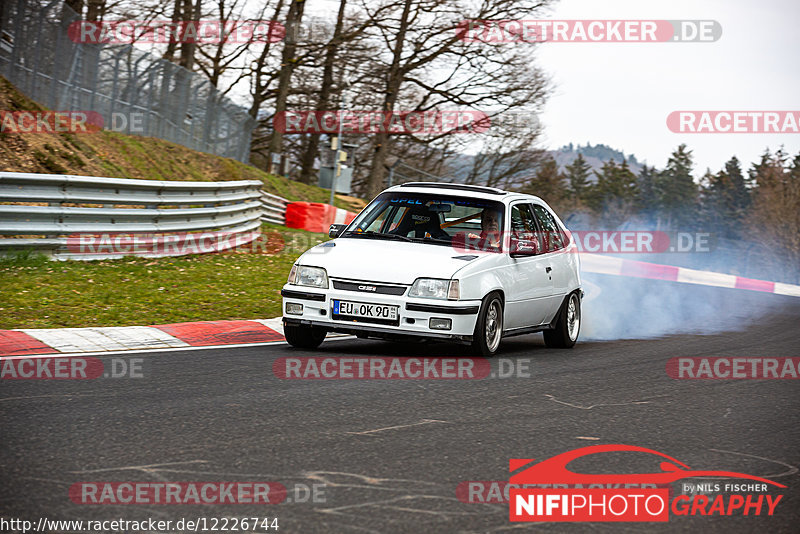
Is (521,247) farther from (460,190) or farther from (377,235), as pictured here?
(377,235)

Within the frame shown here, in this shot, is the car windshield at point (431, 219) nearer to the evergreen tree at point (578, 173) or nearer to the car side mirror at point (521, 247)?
the car side mirror at point (521, 247)

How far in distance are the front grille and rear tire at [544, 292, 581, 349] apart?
9.42 ft

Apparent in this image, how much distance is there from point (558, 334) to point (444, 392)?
3.93 m

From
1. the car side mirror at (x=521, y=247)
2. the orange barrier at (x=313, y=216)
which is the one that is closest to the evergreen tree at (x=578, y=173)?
the orange barrier at (x=313, y=216)

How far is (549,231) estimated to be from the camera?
35.4 ft

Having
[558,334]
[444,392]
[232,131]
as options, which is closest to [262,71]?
[232,131]

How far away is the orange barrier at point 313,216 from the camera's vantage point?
26.0m

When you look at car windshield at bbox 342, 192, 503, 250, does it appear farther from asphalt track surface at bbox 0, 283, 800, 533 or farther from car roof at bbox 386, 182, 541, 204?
asphalt track surface at bbox 0, 283, 800, 533

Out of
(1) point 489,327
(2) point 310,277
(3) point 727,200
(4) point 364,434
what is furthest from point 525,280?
(3) point 727,200

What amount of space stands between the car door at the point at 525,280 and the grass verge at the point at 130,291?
3.15 meters

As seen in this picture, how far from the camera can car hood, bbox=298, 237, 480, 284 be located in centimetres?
845

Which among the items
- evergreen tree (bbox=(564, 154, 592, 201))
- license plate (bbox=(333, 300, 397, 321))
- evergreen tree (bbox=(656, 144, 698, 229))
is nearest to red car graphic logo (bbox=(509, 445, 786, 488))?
license plate (bbox=(333, 300, 397, 321))

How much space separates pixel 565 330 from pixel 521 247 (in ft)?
5.36

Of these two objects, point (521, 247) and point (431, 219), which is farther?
point (431, 219)
